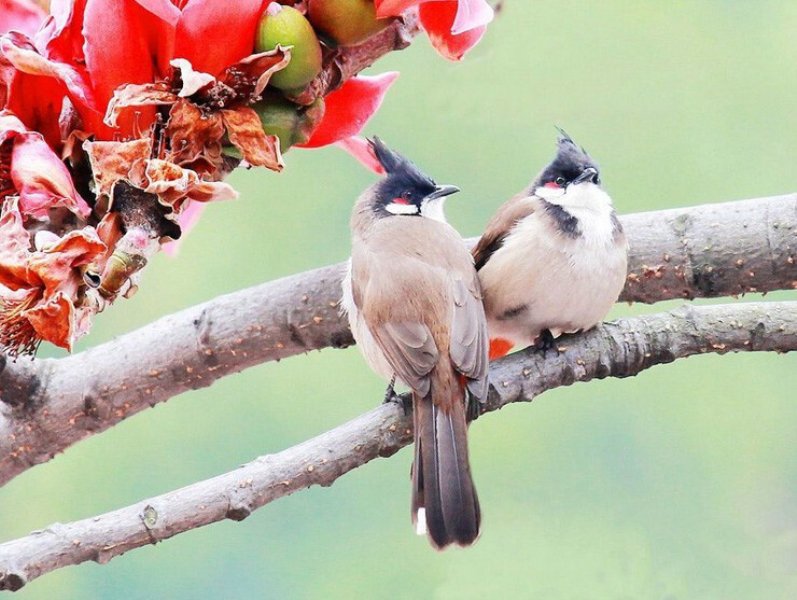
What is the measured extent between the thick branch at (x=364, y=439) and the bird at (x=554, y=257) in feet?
0.42

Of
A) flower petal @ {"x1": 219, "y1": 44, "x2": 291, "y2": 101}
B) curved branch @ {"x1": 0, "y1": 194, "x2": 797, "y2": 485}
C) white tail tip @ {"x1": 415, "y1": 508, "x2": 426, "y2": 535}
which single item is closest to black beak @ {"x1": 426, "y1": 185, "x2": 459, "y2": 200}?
curved branch @ {"x1": 0, "y1": 194, "x2": 797, "y2": 485}

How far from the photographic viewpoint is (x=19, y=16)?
0.42 metres

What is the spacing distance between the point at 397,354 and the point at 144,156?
18.6 inches

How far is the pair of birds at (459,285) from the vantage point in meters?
0.72

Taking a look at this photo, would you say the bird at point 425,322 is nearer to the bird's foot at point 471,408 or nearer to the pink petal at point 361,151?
the bird's foot at point 471,408

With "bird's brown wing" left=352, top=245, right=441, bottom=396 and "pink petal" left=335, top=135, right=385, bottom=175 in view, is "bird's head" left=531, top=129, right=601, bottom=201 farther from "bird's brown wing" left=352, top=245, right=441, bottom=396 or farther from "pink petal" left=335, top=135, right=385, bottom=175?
"pink petal" left=335, top=135, right=385, bottom=175

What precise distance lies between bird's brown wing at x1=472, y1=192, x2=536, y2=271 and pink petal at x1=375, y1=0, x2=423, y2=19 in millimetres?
576

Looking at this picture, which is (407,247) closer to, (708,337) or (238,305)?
(238,305)

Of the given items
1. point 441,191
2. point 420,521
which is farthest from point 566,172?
point 420,521

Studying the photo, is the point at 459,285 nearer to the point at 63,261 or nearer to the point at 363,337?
the point at 363,337

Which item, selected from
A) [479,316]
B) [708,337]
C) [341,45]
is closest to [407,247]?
[479,316]

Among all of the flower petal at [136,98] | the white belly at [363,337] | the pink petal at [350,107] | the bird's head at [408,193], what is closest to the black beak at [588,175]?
the bird's head at [408,193]

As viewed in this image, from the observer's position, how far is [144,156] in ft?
1.16

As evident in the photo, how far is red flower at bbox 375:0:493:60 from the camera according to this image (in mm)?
373
